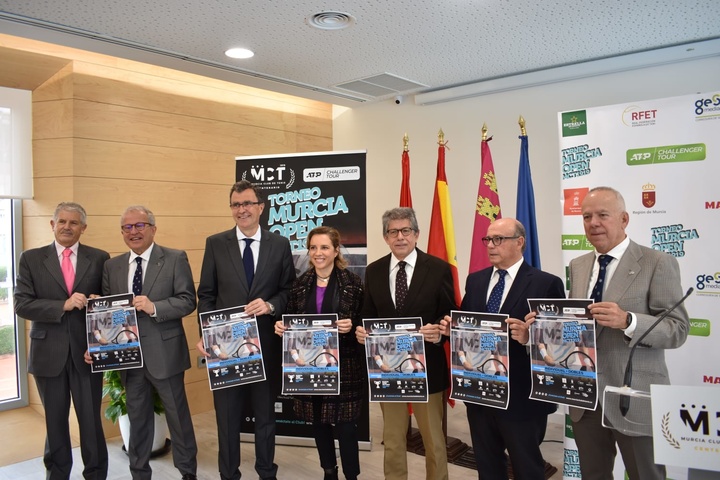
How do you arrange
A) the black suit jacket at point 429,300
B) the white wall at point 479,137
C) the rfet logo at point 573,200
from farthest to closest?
1. the white wall at point 479,137
2. the rfet logo at point 573,200
3. the black suit jacket at point 429,300

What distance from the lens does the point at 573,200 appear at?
3.40 meters

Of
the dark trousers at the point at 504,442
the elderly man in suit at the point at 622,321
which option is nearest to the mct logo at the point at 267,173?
the dark trousers at the point at 504,442

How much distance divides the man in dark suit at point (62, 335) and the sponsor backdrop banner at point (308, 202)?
132 cm

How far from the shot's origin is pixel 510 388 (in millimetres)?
2432

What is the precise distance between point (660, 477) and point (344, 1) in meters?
2.84

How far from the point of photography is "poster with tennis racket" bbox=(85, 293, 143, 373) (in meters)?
3.06

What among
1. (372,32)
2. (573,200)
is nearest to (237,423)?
(573,200)

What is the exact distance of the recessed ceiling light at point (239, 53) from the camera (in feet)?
13.1

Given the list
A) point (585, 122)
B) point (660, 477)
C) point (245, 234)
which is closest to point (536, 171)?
point (585, 122)

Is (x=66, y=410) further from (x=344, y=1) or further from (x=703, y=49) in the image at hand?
(x=703, y=49)

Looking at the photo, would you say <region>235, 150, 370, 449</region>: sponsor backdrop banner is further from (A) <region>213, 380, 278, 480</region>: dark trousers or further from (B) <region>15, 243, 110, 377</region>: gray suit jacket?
(B) <region>15, 243, 110, 377</region>: gray suit jacket

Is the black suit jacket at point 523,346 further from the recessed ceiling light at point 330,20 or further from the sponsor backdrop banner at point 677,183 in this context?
the recessed ceiling light at point 330,20

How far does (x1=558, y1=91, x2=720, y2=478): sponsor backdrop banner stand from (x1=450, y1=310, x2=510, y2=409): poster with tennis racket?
1359mm

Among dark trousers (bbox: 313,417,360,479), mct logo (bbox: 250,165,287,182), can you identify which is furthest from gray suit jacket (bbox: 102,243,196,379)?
mct logo (bbox: 250,165,287,182)
